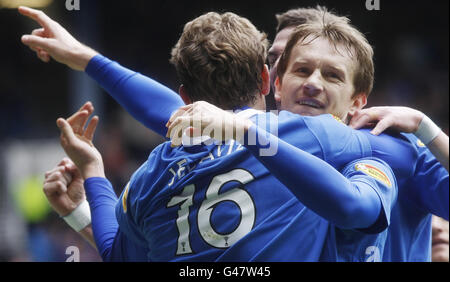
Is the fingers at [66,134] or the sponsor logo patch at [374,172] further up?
the sponsor logo patch at [374,172]


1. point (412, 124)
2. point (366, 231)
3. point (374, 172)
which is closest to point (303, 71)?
point (412, 124)

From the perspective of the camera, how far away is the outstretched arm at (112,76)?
2.01 m

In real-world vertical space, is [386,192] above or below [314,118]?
below

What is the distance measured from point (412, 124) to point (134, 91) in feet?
2.77

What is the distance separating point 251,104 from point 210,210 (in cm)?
32

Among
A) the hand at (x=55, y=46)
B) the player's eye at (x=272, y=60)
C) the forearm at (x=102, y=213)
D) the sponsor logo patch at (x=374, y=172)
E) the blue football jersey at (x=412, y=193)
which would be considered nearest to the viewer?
the sponsor logo patch at (x=374, y=172)

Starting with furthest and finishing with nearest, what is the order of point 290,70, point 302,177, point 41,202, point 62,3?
point 62,3 < point 41,202 < point 290,70 < point 302,177

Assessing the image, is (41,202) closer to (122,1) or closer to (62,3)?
(62,3)

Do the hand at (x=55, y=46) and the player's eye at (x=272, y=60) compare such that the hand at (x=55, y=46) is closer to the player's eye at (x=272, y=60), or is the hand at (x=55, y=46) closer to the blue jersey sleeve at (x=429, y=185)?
the player's eye at (x=272, y=60)

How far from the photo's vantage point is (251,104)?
5.56 feet

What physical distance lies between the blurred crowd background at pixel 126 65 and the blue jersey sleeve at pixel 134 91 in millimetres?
3880

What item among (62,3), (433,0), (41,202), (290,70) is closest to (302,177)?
(290,70)

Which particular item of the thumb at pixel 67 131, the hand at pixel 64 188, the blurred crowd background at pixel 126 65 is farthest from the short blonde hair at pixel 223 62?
the blurred crowd background at pixel 126 65

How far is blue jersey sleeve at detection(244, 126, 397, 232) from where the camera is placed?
4.35ft
